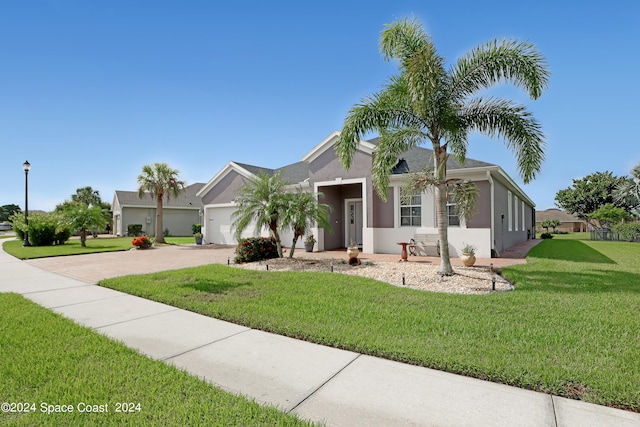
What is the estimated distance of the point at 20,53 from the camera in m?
10.2

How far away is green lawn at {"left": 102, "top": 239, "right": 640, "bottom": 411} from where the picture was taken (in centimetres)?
333

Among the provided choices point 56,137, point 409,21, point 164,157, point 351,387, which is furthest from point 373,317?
point 164,157

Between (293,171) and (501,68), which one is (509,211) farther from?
(293,171)

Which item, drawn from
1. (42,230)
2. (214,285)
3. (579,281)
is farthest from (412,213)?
(42,230)

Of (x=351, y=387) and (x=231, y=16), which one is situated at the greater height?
(x=231, y=16)

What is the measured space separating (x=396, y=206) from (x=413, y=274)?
5868 mm

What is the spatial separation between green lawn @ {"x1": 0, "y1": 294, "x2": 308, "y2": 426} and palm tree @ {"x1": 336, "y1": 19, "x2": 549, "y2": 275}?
7.11 metres

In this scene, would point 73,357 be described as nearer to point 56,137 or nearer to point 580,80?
point 580,80

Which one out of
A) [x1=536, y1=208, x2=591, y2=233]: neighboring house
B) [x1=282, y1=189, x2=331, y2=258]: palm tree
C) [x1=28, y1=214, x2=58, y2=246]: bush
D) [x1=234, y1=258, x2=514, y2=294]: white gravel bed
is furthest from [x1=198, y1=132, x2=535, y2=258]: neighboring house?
[x1=536, y1=208, x2=591, y2=233]: neighboring house

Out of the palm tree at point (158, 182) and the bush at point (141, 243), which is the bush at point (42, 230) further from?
the bush at point (141, 243)

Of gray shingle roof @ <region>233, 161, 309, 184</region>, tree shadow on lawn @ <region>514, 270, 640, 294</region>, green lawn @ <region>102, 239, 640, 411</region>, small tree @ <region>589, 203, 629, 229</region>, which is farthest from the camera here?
small tree @ <region>589, 203, 629, 229</region>

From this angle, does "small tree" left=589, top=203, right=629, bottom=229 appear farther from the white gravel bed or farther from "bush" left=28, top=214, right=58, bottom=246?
"bush" left=28, top=214, right=58, bottom=246

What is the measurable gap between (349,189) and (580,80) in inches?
383

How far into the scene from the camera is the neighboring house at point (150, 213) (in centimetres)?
3356
